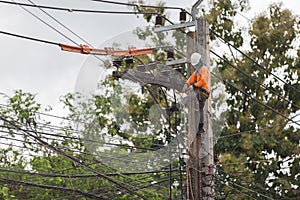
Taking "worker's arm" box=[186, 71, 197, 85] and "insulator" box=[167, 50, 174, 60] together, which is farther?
"insulator" box=[167, 50, 174, 60]

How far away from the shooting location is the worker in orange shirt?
327 inches

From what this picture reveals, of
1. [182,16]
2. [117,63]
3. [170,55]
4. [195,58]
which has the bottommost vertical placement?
[117,63]

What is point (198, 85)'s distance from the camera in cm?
837

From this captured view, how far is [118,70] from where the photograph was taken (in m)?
8.41

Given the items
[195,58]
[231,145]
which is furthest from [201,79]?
[231,145]

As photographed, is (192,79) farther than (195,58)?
No

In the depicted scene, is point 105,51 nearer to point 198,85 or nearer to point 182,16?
point 198,85

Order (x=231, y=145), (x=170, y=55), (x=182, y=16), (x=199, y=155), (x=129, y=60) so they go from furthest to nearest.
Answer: (x=231, y=145)
(x=182, y=16)
(x=170, y=55)
(x=199, y=155)
(x=129, y=60)

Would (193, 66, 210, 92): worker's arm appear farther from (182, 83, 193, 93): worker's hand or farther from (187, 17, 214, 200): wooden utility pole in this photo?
(187, 17, 214, 200): wooden utility pole

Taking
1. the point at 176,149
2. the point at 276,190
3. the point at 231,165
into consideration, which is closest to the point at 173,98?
the point at 176,149

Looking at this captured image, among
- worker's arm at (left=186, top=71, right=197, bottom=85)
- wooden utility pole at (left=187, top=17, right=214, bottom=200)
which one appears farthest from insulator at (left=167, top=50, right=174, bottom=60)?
worker's arm at (left=186, top=71, right=197, bottom=85)

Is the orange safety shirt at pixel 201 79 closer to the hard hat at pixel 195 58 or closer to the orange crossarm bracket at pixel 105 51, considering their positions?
the hard hat at pixel 195 58

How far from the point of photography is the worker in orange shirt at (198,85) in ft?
27.2

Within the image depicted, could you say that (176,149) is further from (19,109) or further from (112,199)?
(19,109)
